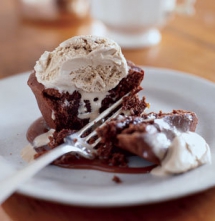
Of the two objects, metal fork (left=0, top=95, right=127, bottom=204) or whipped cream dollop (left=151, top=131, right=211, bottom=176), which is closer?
metal fork (left=0, top=95, right=127, bottom=204)

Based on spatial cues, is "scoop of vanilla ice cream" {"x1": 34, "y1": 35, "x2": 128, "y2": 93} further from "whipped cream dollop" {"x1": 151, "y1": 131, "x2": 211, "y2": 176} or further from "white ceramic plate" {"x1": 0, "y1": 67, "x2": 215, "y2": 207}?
"whipped cream dollop" {"x1": 151, "y1": 131, "x2": 211, "y2": 176}

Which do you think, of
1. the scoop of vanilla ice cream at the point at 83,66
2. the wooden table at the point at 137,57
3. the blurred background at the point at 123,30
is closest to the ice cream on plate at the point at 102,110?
the scoop of vanilla ice cream at the point at 83,66

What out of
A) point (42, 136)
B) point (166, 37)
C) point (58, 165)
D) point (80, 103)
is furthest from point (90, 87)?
point (166, 37)

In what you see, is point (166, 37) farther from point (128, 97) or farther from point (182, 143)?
point (182, 143)

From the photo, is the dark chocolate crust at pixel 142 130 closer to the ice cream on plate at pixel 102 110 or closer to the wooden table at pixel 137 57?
the ice cream on plate at pixel 102 110

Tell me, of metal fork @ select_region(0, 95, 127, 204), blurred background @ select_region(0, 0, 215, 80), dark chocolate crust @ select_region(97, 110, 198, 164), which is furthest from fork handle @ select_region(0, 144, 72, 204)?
blurred background @ select_region(0, 0, 215, 80)

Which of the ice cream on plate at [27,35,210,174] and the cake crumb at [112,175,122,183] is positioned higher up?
the ice cream on plate at [27,35,210,174]

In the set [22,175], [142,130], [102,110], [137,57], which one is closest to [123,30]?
[137,57]
